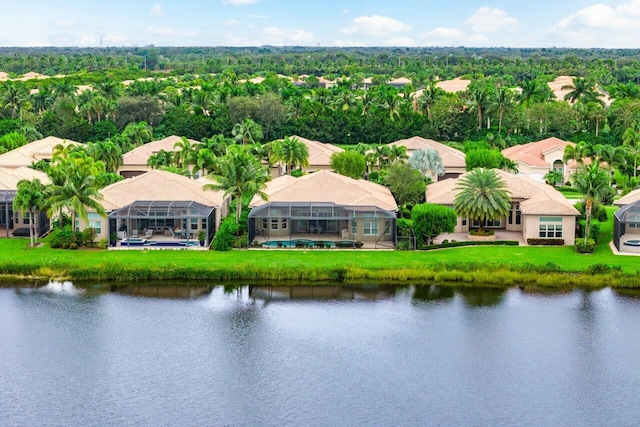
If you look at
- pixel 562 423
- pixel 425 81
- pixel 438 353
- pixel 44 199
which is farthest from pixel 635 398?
pixel 425 81

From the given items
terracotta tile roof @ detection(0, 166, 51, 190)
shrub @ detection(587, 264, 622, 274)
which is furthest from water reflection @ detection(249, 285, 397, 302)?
terracotta tile roof @ detection(0, 166, 51, 190)

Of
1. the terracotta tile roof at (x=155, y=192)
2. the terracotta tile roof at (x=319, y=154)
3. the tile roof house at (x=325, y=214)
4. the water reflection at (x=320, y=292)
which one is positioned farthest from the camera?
the terracotta tile roof at (x=319, y=154)

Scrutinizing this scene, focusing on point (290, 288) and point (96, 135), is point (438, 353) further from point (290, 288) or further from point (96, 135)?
point (96, 135)

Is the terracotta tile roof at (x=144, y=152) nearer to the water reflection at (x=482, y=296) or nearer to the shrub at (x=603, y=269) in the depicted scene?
the water reflection at (x=482, y=296)

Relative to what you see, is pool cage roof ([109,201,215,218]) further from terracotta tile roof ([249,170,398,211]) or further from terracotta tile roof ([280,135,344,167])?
terracotta tile roof ([280,135,344,167])

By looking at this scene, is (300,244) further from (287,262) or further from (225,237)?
(225,237)

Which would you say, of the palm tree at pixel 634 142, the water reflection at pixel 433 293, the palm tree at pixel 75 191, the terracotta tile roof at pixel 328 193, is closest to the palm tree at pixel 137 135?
the terracotta tile roof at pixel 328 193
